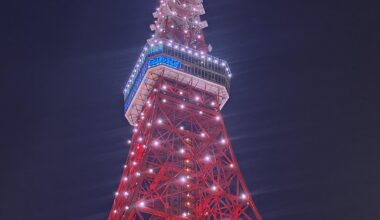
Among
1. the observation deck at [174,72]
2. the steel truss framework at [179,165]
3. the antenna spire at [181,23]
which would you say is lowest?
the steel truss framework at [179,165]

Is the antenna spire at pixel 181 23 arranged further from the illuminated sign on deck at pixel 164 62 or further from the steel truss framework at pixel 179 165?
the steel truss framework at pixel 179 165

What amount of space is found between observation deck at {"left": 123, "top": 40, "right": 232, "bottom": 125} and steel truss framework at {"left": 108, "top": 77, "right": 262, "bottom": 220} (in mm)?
591

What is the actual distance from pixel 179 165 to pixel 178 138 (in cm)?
140

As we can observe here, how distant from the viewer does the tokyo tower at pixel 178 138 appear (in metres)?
24.0

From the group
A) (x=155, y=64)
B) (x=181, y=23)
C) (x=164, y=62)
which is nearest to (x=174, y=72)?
(x=164, y=62)

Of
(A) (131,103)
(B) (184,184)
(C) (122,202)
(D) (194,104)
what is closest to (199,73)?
(D) (194,104)

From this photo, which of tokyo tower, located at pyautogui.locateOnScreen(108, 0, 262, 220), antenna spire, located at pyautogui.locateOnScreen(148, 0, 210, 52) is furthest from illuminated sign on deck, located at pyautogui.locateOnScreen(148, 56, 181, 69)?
antenna spire, located at pyautogui.locateOnScreen(148, 0, 210, 52)

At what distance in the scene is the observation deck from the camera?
2900cm

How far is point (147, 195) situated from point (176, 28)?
14.5 meters

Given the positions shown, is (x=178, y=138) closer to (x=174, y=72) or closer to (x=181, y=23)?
(x=174, y=72)

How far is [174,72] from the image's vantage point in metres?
28.9

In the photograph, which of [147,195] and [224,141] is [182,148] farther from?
[147,195]

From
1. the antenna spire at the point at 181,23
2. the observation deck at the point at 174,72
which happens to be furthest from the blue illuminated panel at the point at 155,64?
the antenna spire at the point at 181,23

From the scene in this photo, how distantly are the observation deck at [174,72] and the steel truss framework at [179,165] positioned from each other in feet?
1.94
